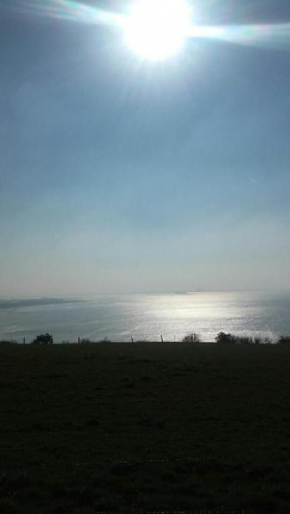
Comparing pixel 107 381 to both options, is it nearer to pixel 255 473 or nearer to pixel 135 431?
pixel 135 431

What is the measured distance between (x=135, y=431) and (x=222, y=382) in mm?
8878

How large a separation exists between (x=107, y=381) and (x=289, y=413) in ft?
29.2

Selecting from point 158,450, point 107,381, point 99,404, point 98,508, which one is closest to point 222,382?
point 107,381

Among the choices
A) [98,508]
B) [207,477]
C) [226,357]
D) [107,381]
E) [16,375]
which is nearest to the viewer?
[98,508]

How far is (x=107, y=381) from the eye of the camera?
19.2 meters

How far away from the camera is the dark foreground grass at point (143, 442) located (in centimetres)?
731

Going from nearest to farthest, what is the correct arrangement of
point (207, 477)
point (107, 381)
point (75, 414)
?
1. point (207, 477)
2. point (75, 414)
3. point (107, 381)

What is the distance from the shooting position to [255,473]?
8531 millimetres

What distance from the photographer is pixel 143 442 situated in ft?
34.9

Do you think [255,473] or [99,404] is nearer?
[255,473]

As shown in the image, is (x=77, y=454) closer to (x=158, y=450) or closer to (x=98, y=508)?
(x=158, y=450)

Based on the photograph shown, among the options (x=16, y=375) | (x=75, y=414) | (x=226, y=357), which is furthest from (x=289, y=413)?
(x=226, y=357)

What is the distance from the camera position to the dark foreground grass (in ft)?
24.0

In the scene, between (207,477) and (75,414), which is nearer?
(207,477)
